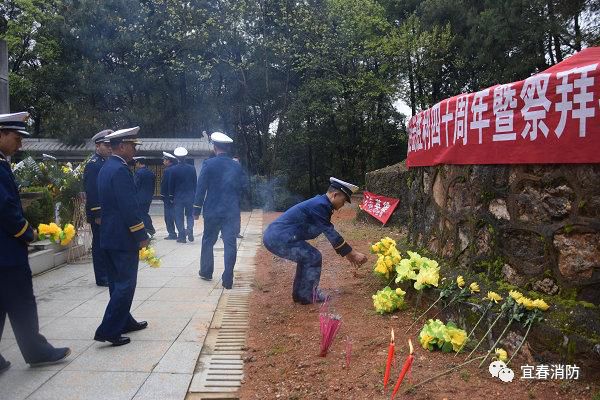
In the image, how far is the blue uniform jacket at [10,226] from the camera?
357 cm

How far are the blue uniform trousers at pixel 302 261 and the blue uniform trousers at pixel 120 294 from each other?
1591 millimetres

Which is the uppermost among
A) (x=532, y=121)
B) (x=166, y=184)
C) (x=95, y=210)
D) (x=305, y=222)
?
(x=532, y=121)

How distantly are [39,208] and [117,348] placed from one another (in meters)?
4.36

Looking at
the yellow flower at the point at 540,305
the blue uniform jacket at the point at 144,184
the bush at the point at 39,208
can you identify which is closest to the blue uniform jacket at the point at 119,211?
the yellow flower at the point at 540,305

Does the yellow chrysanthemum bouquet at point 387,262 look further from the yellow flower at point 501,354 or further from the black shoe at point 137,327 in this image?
the black shoe at point 137,327

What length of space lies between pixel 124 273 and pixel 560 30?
15.4m

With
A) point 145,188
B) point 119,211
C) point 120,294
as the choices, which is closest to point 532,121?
point 119,211

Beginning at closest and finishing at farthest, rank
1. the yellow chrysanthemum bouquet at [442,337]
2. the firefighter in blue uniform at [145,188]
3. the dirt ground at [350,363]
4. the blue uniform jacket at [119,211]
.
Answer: the dirt ground at [350,363]
the yellow chrysanthemum bouquet at [442,337]
the blue uniform jacket at [119,211]
the firefighter in blue uniform at [145,188]

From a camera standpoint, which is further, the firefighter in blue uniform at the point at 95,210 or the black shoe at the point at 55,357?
the firefighter in blue uniform at the point at 95,210

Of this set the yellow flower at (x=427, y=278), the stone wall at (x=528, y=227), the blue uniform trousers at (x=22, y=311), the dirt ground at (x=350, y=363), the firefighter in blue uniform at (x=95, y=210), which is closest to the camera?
the dirt ground at (x=350, y=363)

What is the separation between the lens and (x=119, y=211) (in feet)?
14.2

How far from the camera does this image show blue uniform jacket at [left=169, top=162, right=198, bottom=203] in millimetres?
10445

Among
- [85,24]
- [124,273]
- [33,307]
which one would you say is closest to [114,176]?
[124,273]

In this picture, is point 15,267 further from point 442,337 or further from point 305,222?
point 442,337
